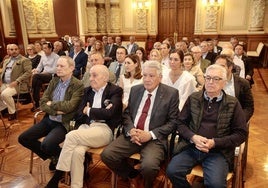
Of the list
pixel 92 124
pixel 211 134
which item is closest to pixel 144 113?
pixel 92 124

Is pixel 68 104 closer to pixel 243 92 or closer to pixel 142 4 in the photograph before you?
pixel 243 92

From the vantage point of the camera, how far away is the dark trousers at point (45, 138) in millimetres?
2504

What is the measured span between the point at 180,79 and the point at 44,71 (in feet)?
10.7

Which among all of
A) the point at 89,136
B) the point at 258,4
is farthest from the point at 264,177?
the point at 258,4

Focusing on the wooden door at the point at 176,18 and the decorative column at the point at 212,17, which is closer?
the decorative column at the point at 212,17

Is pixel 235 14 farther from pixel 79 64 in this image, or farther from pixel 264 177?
pixel 264 177

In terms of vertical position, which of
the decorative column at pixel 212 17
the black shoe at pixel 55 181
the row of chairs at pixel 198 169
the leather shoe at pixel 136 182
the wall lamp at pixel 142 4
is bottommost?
the leather shoe at pixel 136 182

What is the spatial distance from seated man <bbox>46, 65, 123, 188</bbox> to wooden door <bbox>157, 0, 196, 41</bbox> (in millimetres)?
8924

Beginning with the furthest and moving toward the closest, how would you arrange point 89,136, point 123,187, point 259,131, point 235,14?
1. point 235,14
2. point 259,131
3. point 123,187
4. point 89,136

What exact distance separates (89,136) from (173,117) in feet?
2.70

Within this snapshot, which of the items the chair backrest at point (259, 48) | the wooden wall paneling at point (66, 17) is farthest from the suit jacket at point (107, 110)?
the chair backrest at point (259, 48)

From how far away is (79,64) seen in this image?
5.31 metres

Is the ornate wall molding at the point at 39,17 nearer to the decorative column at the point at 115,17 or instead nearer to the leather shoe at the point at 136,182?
the decorative column at the point at 115,17

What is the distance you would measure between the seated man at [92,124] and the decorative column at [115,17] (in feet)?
31.2
